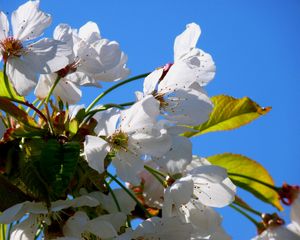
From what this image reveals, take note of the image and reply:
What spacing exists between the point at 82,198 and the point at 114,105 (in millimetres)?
203

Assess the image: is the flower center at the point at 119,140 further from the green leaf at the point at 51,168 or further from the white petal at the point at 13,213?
the white petal at the point at 13,213

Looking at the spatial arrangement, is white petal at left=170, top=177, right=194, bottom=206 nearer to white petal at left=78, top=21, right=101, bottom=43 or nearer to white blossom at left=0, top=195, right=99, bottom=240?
white blossom at left=0, top=195, right=99, bottom=240

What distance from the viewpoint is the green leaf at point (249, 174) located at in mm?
1459

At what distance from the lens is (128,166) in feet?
3.87

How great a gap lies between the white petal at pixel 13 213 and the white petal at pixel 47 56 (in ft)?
0.90

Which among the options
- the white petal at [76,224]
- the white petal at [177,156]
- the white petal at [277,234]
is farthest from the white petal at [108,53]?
the white petal at [277,234]

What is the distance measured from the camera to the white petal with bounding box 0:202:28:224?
1.05 m

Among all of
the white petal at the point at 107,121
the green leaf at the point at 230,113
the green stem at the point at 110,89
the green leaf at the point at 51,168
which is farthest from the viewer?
the green leaf at the point at 230,113

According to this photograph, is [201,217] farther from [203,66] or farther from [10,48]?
[10,48]

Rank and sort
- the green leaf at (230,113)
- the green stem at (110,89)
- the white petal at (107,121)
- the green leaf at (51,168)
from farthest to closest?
the green leaf at (230,113), the green stem at (110,89), the white petal at (107,121), the green leaf at (51,168)

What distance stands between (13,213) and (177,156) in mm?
331

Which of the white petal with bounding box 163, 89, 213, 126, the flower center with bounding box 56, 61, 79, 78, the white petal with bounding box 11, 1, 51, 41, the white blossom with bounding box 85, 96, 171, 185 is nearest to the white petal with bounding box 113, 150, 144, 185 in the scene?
the white blossom with bounding box 85, 96, 171, 185

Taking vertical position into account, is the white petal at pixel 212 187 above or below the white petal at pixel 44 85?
below

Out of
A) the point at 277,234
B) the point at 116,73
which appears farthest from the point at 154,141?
the point at 277,234
